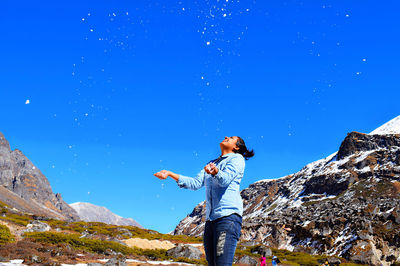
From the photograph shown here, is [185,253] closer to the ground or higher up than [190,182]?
higher up

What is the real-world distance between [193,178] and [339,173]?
7822 inches

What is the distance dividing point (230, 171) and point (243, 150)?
27.5 inches

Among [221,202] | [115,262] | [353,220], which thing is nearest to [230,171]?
[221,202]

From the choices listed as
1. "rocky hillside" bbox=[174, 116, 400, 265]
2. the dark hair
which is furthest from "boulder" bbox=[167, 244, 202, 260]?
the dark hair

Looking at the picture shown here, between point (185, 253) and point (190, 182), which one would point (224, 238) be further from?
point (185, 253)

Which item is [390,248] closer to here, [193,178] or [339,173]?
[193,178]

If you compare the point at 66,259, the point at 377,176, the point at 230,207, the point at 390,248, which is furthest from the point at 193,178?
the point at 377,176

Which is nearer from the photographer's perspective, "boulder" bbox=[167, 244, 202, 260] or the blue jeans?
the blue jeans

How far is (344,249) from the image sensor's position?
46250 millimetres

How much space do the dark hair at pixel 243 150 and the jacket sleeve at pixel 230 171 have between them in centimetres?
31

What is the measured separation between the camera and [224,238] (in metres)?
4.01

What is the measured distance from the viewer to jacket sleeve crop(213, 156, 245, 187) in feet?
13.0

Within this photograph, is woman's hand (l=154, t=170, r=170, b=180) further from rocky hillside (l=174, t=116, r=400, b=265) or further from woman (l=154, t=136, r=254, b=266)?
rocky hillside (l=174, t=116, r=400, b=265)

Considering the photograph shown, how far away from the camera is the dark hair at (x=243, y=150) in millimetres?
4715
